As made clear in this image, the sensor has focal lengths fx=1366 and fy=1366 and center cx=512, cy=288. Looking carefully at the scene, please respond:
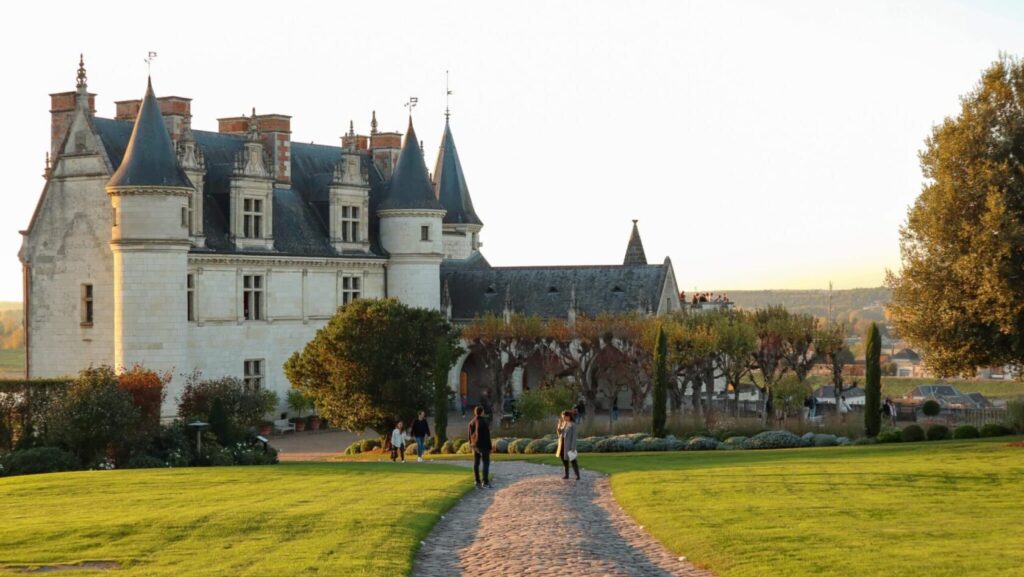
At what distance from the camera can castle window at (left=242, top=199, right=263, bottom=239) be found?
52438 millimetres

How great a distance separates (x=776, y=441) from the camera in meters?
38.0

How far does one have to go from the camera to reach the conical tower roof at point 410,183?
59.0 metres

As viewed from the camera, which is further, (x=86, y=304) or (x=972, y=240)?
(x=86, y=304)

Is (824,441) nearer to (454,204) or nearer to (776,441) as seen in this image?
(776,441)

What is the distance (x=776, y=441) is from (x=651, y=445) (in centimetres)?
347

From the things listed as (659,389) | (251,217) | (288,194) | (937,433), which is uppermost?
(288,194)

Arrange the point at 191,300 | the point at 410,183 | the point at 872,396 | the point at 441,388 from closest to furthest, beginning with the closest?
the point at 872,396 → the point at 441,388 → the point at 191,300 → the point at 410,183

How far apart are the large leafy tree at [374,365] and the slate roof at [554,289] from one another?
55.6ft

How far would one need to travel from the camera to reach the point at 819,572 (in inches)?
625

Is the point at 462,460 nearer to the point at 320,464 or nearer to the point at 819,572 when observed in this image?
the point at 320,464

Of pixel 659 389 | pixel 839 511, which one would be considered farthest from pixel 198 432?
pixel 839 511

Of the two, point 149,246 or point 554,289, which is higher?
point 149,246

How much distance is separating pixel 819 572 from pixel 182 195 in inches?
1347

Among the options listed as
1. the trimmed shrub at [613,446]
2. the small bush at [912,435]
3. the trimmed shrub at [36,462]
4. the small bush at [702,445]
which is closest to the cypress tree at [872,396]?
the small bush at [912,435]
